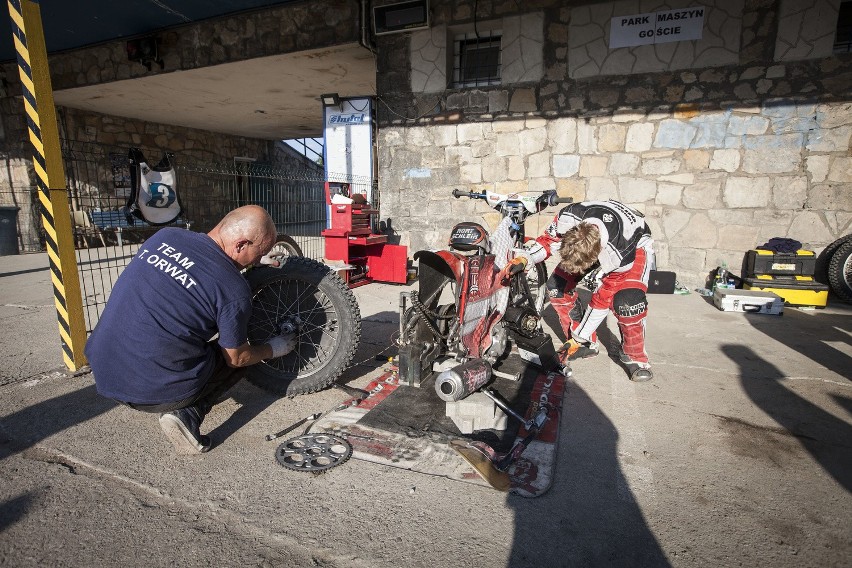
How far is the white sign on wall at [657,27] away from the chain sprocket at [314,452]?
6713mm

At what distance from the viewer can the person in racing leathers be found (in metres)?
3.39

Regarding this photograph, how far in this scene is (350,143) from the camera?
841cm

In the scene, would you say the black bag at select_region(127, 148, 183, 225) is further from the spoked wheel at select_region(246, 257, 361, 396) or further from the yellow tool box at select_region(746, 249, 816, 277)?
the yellow tool box at select_region(746, 249, 816, 277)

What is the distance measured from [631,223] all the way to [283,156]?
626 inches

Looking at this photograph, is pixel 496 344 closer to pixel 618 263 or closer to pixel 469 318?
pixel 469 318

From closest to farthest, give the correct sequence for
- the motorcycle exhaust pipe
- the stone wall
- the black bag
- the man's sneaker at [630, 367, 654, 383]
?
the motorcycle exhaust pipe, the man's sneaker at [630, 367, 654, 383], the stone wall, the black bag

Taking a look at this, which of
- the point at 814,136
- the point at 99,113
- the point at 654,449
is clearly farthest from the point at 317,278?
the point at 99,113

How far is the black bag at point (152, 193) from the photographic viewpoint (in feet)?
30.9

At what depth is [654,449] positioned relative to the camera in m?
2.50

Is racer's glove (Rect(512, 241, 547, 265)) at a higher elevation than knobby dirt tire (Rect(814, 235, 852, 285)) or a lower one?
higher

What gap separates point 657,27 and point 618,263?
4.71 m

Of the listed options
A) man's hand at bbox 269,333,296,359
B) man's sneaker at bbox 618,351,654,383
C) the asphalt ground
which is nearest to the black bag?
the asphalt ground

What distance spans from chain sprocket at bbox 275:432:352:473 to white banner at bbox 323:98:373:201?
629 cm

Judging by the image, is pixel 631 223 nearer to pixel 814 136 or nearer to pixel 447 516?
pixel 447 516
